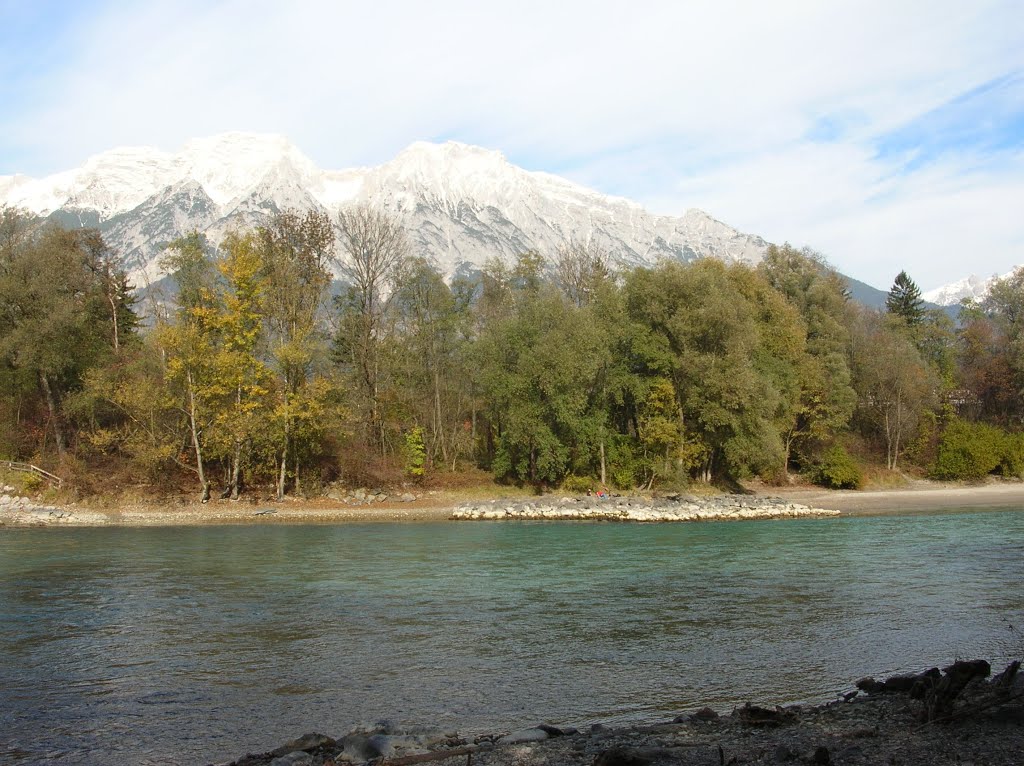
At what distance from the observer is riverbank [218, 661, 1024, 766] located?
24.0 feet

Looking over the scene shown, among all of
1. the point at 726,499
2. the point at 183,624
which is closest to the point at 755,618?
the point at 183,624

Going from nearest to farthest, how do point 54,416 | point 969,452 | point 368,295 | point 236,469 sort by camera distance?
point 236,469
point 54,416
point 368,295
point 969,452

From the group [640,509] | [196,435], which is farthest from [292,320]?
[640,509]

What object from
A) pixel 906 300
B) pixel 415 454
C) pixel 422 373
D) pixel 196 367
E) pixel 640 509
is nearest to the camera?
pixel 640 509

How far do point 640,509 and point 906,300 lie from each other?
54.1 meters

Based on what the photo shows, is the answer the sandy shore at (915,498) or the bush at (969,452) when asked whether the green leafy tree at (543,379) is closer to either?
the sandy shore at (915,498)

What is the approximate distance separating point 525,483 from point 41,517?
2650 centimetres

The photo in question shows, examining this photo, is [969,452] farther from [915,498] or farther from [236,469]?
[236,469]

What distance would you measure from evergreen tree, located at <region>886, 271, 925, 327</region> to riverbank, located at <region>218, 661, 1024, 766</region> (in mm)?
78229

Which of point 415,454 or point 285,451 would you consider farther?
point 415,454

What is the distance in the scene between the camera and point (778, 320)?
53500 millimetres

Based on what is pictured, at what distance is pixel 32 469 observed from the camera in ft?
142

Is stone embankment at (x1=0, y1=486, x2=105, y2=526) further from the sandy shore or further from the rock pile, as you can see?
the sandy shore

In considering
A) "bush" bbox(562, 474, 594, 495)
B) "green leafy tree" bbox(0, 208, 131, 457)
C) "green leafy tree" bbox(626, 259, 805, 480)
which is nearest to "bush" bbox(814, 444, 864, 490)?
"green leafy tree" bbox(626, 259, 805, 480)
